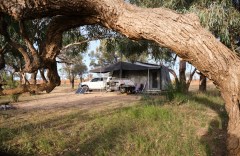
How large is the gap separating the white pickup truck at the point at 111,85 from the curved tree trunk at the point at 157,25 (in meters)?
19.9

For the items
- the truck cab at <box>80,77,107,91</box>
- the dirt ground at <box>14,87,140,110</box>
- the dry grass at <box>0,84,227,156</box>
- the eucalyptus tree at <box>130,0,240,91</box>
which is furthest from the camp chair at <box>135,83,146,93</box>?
the dry grass at <box>0,84,227,156</box>

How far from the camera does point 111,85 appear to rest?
25.3m

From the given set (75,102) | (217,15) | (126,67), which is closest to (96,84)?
(126,67)

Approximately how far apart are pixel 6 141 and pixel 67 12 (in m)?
4.22

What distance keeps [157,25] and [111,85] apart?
2178 cm

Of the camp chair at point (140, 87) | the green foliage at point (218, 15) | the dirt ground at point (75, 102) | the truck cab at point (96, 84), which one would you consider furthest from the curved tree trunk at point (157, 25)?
the truck cab at point (96, 84)

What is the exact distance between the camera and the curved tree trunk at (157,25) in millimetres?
3521

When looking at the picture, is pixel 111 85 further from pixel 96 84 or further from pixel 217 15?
pixel 217 15

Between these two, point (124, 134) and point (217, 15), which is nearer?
point (124, 134)

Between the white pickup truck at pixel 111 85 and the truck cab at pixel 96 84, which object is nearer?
the white pickup truck at pixel 111 85

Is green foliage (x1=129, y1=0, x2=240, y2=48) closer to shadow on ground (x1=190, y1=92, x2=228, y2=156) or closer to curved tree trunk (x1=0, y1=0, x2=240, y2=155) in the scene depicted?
shadow on ground (x1=190, y1=92, x2=228, y2=156)

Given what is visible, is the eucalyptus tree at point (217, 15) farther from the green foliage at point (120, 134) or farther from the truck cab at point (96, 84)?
the truck cab at point (96, 84)

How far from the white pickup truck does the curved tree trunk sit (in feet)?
65.4

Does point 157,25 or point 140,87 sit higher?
point 157,25
